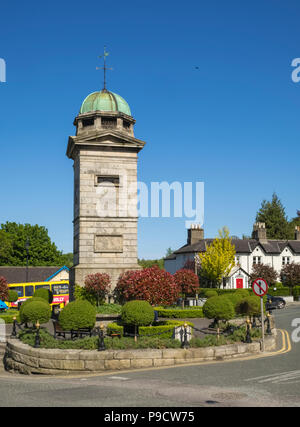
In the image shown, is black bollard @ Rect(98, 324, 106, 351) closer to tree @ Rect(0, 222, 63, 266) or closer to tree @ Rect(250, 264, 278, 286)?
tree @ Rect(250, 264, 278, 286)

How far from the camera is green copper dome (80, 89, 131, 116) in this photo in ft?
108

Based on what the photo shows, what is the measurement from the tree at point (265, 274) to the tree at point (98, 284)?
106 ft

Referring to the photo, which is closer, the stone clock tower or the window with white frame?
the stone clock tower

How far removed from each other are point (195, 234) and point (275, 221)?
29362 mm

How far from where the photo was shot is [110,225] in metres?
31.4

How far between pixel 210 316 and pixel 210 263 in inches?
1344

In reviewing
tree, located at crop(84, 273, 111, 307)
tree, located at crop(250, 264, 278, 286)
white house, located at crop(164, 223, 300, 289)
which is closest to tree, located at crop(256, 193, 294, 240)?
white house, located at crop(164, 223, 300, 289)

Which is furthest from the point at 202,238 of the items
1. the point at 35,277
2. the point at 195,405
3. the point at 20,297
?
the point at 195,405

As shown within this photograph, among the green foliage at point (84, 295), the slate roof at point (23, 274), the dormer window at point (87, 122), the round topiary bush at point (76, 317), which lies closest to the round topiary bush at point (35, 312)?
the round topiary bush at point (76, 317)

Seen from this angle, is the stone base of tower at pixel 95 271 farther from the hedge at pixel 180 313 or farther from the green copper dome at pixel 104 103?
the green copper dome at pixel 104 103

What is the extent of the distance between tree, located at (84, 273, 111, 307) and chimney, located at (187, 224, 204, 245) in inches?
1461

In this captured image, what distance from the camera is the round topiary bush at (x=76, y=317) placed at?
1822 centimetres

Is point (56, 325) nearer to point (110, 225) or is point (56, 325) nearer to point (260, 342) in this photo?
point (260, 342)

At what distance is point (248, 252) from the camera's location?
6259 cm
